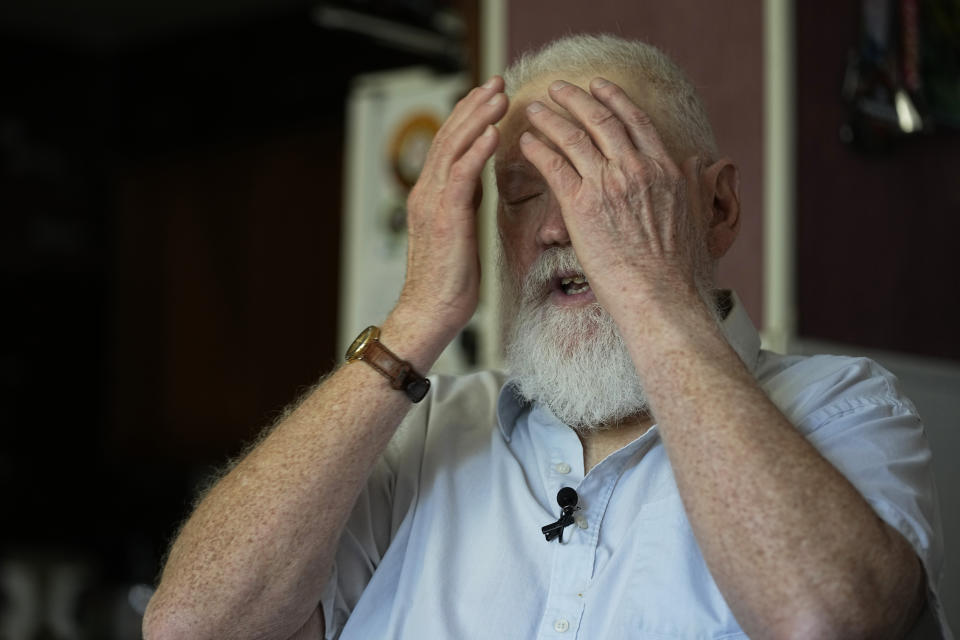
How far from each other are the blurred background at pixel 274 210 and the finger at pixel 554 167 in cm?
109

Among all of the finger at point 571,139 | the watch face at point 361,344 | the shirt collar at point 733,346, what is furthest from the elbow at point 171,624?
the finger at point 571,139

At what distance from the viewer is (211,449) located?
508cm

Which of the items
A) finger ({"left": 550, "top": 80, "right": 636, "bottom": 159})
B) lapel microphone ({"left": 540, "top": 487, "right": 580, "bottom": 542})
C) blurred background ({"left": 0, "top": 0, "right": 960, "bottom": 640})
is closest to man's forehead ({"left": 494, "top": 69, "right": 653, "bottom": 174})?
finger ({"left": 550, "top": 80, "right": 636, "bottom": 159})

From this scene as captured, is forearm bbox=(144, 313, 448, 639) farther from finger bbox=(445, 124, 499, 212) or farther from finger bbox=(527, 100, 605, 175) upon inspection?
finger bbox=(527, 100, 605, 175)

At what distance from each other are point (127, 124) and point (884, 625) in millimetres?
5217

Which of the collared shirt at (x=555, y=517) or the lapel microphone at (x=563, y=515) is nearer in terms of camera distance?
the collared shirt at (x=555, y=517)

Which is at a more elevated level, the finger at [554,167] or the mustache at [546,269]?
the finger at [554,167]

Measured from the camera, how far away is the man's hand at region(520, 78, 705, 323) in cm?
123

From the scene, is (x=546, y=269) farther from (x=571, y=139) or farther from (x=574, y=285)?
(x=571, y=139)

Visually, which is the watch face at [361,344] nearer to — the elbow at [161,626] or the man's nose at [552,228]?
the man's nose at [552,228]

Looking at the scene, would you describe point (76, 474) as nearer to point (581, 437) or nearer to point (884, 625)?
point (581, 437)

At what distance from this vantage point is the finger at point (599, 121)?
Result: 130 cm

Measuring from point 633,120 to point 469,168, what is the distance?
0.21 meters

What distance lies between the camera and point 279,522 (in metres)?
1.29
